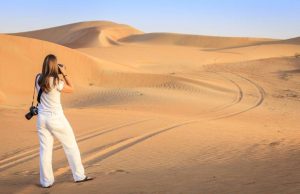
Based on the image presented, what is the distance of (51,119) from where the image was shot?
6082 mm

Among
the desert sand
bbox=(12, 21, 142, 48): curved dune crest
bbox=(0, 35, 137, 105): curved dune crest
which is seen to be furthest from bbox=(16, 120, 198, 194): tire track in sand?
bbox=(12, 21, 142, 48): curved dune crest

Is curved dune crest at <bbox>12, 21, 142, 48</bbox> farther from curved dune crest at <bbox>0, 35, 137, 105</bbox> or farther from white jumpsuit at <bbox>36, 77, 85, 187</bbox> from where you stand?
white jumpsuit at <bbox>36, 77, 85, 187</bbox>

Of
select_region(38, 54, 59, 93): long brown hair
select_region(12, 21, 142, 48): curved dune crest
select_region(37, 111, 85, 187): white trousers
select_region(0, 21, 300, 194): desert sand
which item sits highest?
select_region(12, 21, 142, 48): curved dune crest

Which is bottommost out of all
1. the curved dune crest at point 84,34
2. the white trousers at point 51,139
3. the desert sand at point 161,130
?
the desert sand at point 161,130

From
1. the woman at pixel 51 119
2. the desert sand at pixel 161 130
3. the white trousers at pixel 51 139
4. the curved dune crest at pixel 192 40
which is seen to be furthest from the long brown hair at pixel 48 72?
the curved dune crest at pixel 192 40

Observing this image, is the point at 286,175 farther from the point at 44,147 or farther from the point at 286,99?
the point at 286,99

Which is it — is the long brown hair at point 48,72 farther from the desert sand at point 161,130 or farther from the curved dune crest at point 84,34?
the curved dune crest at point 84,34

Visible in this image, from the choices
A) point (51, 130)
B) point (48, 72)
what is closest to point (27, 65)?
point (51, 130)

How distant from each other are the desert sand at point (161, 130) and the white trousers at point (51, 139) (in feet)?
0.61

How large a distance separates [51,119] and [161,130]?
6.09m

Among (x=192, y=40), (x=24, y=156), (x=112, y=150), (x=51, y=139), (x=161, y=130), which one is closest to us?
(x=51, y=139)

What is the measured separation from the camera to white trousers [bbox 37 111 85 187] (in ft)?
20.0

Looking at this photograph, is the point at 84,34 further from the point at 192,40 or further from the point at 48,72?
the point at 48,72

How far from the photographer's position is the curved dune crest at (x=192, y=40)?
9662cm
